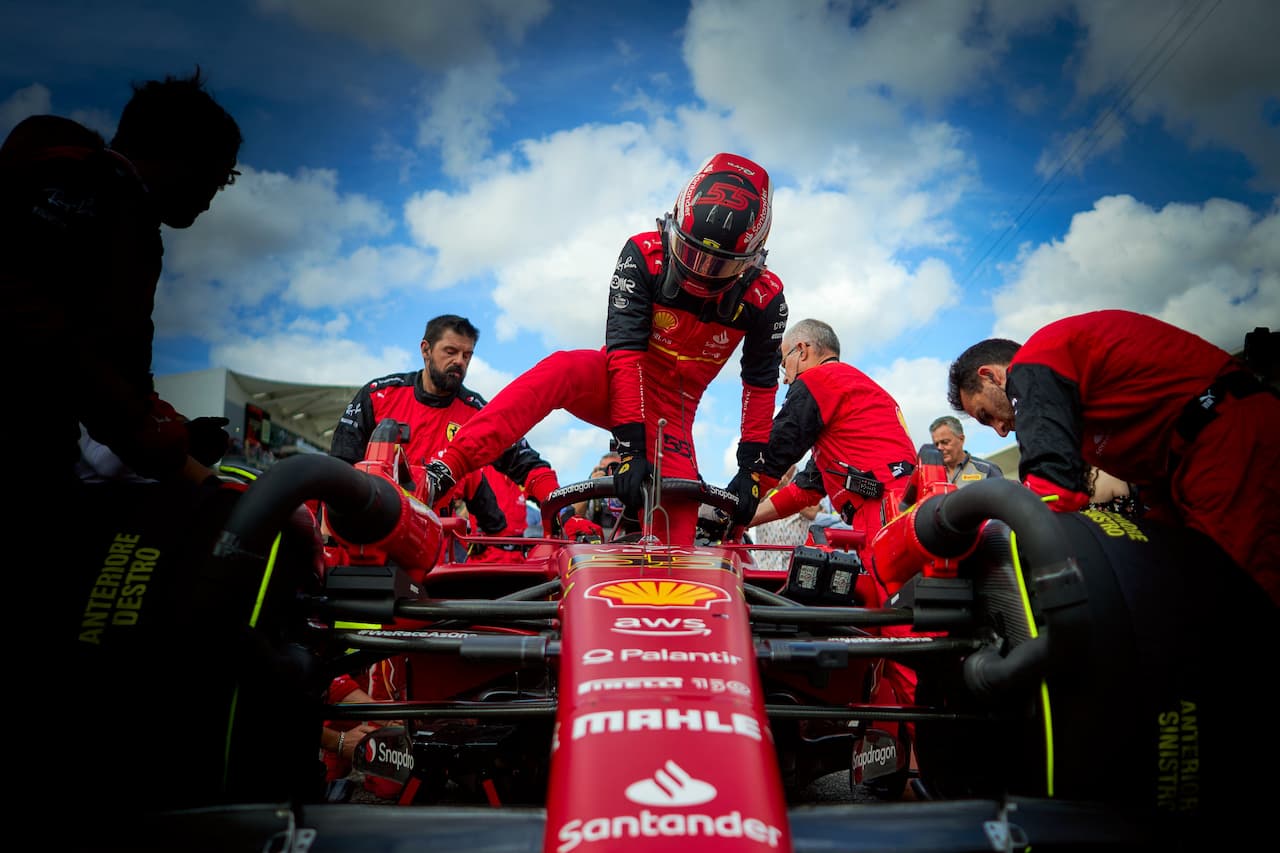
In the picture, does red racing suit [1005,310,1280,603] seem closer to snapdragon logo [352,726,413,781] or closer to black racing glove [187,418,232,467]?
snapdragon logo [352,726,413,781]

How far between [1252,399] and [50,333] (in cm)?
304

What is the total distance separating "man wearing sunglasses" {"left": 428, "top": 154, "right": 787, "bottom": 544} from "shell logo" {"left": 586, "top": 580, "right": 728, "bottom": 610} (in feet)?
4.82

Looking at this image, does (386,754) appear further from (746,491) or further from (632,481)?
(746,491)

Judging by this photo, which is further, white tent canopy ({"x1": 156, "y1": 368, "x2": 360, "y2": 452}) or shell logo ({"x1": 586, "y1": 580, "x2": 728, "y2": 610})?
white tent canopy ({"x1": 156, "y1": 368, "x2": 360, "y2": 452})

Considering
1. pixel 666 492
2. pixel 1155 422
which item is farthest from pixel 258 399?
pixel 1155 422

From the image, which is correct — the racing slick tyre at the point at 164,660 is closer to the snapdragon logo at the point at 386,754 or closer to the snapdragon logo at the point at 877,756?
the snapdragon logo at the point at 386,754

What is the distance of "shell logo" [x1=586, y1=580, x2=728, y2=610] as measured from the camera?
6.50 ft

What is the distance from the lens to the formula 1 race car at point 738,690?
152 cm

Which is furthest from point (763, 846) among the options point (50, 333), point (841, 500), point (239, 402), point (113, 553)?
point (239, 402)

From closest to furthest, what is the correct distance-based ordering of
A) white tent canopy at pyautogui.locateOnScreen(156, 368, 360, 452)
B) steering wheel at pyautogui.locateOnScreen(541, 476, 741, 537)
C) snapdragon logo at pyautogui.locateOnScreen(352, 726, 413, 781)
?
1. snapdragon logo at pyautogui.locateOnScreen(352, 726, 413, 781)
2. steering wheel at pyautogui.locateOnScreen(541, 476, 741, 537)
3. white tent canopy at pyautogui.locateOnScreen(156, 368, 360, 452)

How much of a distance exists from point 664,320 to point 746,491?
3.52ft

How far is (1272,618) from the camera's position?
1803mm

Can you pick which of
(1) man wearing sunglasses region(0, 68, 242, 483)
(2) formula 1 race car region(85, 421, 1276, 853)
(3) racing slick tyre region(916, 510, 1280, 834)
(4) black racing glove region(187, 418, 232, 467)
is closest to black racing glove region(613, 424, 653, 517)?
(2) formula 1 race car region(85, 421, 1276, 853)

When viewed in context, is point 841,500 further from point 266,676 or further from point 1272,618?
point 266,676
